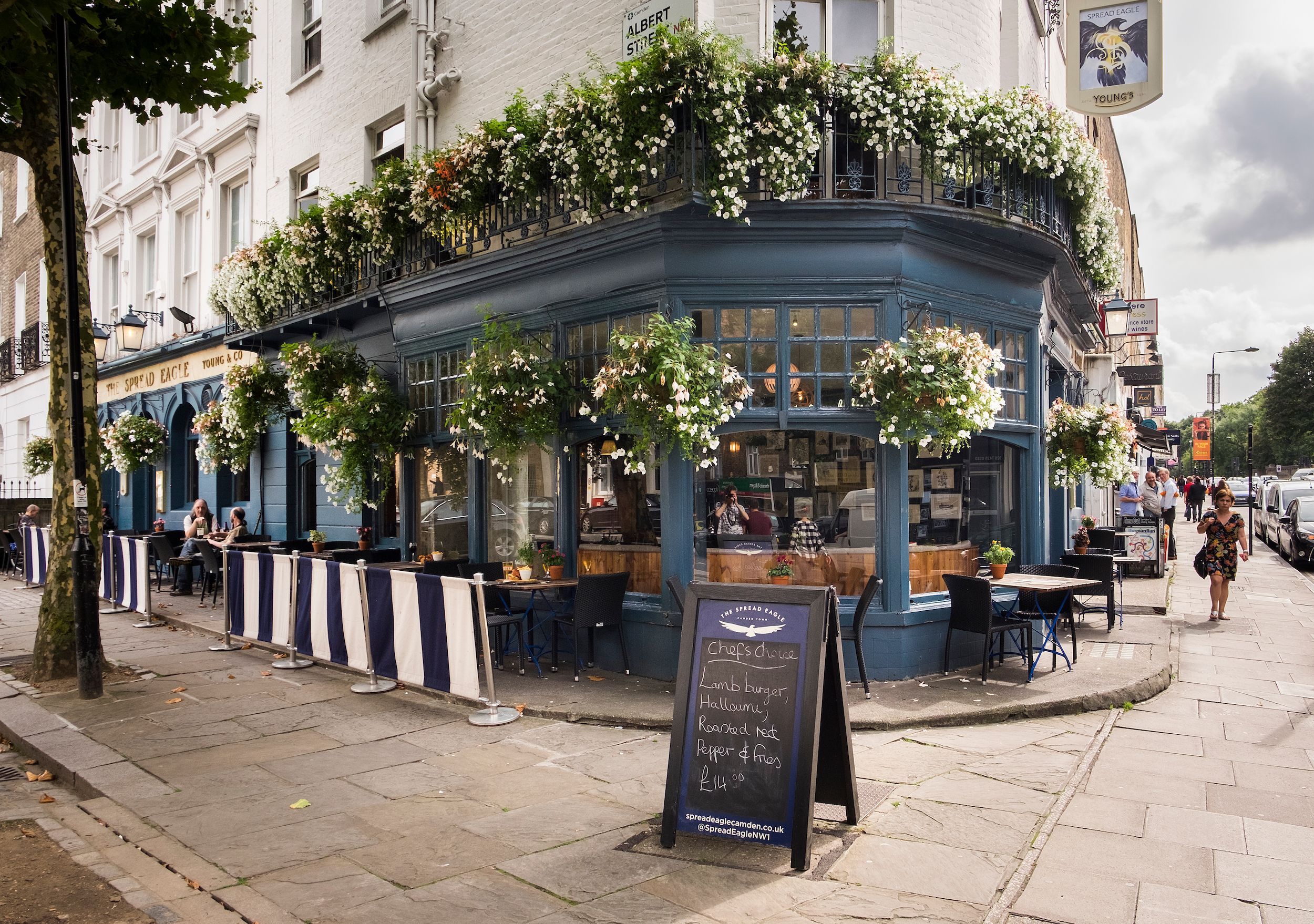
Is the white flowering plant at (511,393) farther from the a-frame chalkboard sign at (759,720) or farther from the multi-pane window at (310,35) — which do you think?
the multi-pane window at (310,35)

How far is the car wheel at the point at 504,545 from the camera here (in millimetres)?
11273

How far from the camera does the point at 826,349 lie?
8961mm

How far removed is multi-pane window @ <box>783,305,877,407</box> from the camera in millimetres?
8914

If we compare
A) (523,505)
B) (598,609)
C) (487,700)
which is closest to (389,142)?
(523,505)

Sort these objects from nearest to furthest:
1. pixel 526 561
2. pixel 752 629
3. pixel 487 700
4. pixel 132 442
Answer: pixel 752 629 < pixel 487 700 < pixel 526 561 < pixel 132 442

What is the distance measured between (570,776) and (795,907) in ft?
7.57

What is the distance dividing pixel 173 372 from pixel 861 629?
17.8 meters

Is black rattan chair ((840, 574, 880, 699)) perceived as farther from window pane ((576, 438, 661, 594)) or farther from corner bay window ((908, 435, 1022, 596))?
window pane ((576, 438, 661, 594))

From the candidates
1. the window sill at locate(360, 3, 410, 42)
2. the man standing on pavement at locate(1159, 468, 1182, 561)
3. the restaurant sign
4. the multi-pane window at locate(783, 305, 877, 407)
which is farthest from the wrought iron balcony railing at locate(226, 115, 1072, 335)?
the man standing on pavement at locate(1159, 468, 1182, 561)

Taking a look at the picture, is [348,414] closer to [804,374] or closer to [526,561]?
[526,561]

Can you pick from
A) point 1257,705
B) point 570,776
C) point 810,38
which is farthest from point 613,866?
point 810,38

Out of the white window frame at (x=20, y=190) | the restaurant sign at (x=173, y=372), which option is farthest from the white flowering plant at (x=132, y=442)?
the white window frame at (x=20, y=190)

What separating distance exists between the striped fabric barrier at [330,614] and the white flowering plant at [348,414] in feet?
9.03

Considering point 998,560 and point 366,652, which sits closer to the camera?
point 366,652
